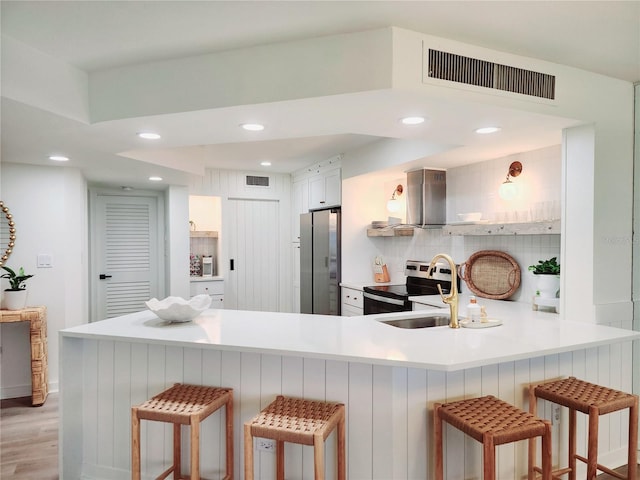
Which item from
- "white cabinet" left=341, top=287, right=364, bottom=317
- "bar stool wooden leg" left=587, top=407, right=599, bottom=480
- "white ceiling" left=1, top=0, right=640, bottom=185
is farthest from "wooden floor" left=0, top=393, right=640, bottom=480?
"white cabinet" left=341, top=287, right=364, bottom=317

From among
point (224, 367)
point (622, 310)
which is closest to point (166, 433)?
point (224, 367)

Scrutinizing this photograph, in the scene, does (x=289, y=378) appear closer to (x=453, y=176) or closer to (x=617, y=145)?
(x=617, y=145)

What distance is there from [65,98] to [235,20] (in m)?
1.08

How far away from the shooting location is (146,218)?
5480mm

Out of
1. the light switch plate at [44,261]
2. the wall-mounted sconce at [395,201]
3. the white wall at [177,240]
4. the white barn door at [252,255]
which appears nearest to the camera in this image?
the light switch plate at [44,261]

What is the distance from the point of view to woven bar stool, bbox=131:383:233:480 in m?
1.85

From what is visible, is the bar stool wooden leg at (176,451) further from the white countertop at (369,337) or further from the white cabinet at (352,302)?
the white cabinet at (352,302)

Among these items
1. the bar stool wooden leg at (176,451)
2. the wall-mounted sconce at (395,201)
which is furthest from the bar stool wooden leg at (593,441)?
the wall-mounted sconce at (395,201)

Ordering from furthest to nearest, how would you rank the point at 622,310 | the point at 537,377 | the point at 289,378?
the point at 622,310 → the point at 537,377 → the point at 289,378

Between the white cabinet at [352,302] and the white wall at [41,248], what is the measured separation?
107 inches

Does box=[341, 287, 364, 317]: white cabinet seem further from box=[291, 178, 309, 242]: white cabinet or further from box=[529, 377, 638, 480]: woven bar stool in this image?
box=[529, 377, 638, 480]: woven bar stool

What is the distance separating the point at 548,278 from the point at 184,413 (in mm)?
2474

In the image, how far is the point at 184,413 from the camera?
1.86 metres

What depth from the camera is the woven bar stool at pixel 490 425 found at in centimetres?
166
